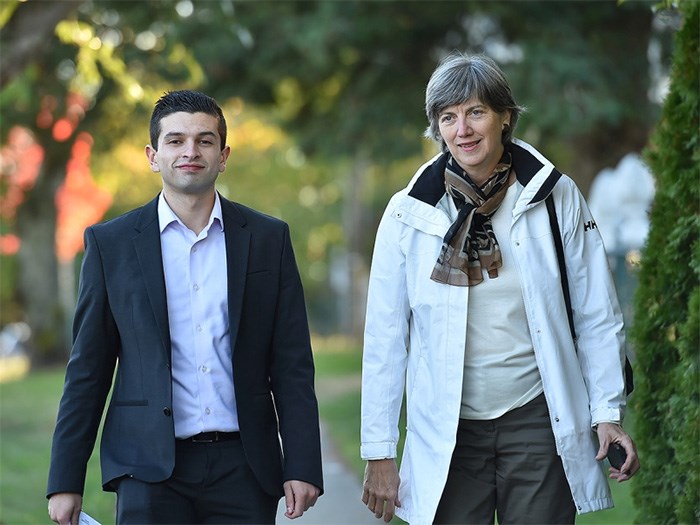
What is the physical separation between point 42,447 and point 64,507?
9.72 meters

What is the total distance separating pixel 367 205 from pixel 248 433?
1794 inches

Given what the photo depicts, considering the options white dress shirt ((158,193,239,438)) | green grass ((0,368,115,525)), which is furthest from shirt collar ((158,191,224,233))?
green grass ((0,368,115,525))

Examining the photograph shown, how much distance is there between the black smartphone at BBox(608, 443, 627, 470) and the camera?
14.0ft

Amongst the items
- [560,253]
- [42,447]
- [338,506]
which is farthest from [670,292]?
[42,447]

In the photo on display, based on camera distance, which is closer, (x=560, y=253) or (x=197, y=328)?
(x=197, y=328)

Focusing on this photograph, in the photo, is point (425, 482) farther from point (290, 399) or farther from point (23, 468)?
point (23, 468)

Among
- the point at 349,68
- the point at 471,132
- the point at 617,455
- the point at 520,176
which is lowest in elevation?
the point at 617,455

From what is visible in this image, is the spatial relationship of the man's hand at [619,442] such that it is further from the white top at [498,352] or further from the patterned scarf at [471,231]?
the patterned scarf at [471,231]

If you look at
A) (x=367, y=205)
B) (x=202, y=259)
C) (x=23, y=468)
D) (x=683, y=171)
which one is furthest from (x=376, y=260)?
(x=367, y=205)

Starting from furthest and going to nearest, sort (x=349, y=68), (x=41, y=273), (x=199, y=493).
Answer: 1. (x=41, y=273)
2. (x=349, y=68)
3. (x=199, y=493)

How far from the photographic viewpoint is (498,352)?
4312 mm

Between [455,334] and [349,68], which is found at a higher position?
[349,68]

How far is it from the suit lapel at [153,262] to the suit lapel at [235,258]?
22 cm

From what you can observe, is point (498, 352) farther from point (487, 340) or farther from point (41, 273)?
point (41, 273)
